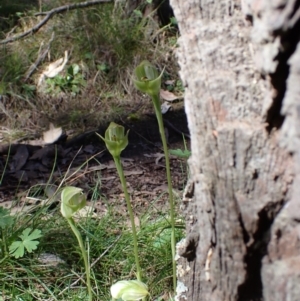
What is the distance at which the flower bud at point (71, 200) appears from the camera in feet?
4.90

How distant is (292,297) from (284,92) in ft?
1.30

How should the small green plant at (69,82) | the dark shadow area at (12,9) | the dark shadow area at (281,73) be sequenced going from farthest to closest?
1. the dark shadow area at (12,9)
2. the small green plant at (69,82)
3. the dark shadow area at (281,73)

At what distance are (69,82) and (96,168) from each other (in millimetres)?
1115

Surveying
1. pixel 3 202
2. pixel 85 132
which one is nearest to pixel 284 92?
pixel 3 202

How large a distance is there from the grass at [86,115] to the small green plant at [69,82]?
37mm

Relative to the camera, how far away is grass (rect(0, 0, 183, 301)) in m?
2.07

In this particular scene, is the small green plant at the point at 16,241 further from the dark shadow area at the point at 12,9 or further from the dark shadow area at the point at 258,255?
the dark shadow area at the point at 12,9

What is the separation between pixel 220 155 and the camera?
3.50 ft

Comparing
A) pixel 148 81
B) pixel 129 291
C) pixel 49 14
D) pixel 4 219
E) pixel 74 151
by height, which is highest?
pixel 148 81

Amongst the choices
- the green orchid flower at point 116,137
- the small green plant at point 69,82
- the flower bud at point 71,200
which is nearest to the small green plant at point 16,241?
the flower bud at point 71,200

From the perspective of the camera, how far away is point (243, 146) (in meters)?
1.03

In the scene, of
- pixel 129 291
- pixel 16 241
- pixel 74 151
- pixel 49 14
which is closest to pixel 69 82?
pixel 49 14

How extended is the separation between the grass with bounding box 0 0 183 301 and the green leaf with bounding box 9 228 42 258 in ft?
0.15

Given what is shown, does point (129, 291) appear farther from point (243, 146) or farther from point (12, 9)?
point (12, 9)
